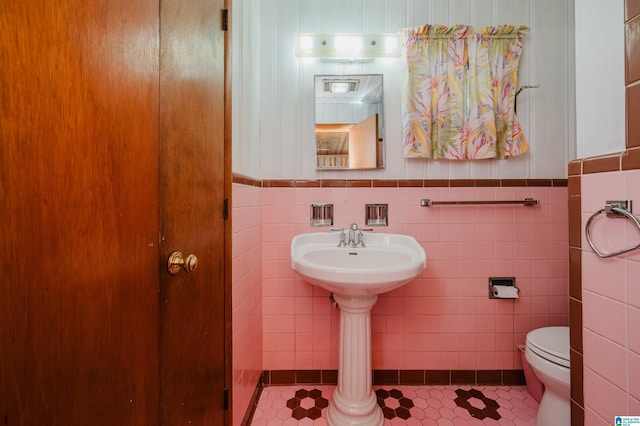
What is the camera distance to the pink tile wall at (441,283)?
1521 millimetres

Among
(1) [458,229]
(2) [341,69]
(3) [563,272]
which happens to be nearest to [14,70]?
(2) [341,69]

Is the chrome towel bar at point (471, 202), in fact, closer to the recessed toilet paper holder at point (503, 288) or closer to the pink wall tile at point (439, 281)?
the pink wall tile at point (439, 281)

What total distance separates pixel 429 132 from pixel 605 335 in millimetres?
1145

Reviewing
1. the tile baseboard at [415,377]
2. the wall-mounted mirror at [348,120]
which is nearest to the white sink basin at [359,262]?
the wall-mounted mirror at [348,120]

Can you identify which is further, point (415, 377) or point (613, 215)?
point (415, 377)

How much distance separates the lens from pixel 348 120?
5.04 ft

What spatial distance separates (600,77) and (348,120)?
3.40 feet

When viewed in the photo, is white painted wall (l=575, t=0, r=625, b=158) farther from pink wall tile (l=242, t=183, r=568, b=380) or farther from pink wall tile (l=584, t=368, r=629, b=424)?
pink wall tile (l=242, t=183, r=568, b=380)

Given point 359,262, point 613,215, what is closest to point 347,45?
point 359,262

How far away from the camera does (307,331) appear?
1543mm

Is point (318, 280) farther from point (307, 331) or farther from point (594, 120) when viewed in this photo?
point (594, 120)

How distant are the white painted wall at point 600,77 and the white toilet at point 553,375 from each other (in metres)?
0.86

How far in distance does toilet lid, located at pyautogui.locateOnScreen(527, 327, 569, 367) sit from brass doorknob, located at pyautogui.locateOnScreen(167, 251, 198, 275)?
4.73ft

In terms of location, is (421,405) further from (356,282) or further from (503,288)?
(356,282)
